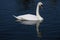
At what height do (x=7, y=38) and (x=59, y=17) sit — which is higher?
(x=59, y=17)

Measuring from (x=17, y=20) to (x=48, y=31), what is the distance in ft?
10.9

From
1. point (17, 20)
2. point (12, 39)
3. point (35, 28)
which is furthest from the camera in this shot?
point (17, 20)

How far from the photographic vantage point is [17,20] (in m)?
18.1


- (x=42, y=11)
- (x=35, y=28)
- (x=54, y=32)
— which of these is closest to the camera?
(x=54, y=32)

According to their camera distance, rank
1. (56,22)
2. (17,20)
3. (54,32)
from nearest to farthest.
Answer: (54,32), (56,22), (17,20)

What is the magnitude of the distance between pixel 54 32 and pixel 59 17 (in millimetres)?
3544

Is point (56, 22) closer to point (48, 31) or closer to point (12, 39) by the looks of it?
point (48, 31)

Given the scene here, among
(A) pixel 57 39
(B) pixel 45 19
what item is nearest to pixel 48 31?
(A) pixel 57 39

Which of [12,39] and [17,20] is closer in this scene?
[12,39]

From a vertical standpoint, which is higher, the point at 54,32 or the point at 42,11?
the point at 42,11

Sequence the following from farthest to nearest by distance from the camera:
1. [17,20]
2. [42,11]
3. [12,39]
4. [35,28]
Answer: [42,11], [17,20], [35,28], [12,39]

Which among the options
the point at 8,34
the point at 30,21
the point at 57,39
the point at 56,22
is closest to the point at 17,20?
the point at 30,21

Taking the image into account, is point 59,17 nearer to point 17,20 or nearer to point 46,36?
point 17,20

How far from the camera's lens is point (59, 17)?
18.4m
